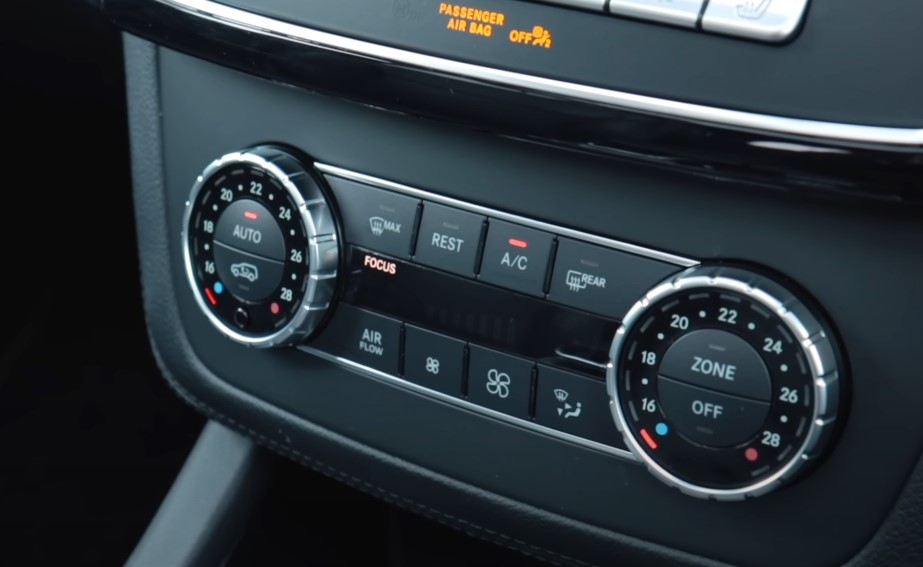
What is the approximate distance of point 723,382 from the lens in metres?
0.57

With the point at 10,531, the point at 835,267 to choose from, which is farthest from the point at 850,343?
the point at 10,531

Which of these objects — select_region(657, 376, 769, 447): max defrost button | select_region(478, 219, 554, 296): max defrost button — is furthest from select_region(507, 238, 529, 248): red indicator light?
select_region(657, 376, 769, 447): max defrost button

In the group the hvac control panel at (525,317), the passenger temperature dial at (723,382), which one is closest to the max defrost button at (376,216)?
the hvac control panel at (525,317)

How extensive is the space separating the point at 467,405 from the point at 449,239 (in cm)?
11

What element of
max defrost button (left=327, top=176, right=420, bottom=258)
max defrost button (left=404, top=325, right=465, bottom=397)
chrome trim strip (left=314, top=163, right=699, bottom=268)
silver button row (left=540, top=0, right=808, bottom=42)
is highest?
silver button row (left=540, top=0, right=808, bottom=42)

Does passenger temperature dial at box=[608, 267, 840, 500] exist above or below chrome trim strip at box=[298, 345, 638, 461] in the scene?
above

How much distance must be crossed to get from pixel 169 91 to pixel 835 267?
0.46 m

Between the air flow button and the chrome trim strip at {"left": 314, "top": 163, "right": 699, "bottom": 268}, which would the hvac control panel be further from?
the air flow button

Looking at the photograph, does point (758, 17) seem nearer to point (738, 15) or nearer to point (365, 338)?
point (738, 15)

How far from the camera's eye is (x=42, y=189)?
1.08 metres

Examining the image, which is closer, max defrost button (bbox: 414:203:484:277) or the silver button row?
the silver button row

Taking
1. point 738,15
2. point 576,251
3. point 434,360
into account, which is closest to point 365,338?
point 434,360

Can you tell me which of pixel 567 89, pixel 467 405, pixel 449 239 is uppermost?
pixel 567 89

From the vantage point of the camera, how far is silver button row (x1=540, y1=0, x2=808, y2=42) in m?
0.52
